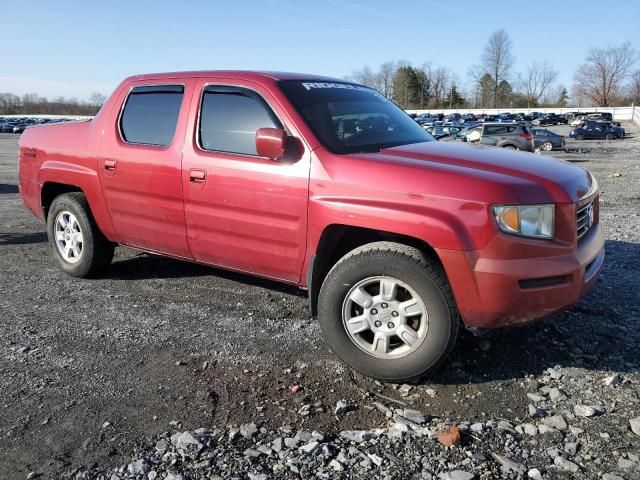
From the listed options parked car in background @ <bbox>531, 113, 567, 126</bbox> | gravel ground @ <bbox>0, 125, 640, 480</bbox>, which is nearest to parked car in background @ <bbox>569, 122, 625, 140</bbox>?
parked car in background @ <bbox>531, 113, 567, 126</bbox>

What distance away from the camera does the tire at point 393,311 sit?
124 inches

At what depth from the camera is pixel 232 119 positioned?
159 inches

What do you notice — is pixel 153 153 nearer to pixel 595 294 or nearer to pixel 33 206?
pixel 33 206

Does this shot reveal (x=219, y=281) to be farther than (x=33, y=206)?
No

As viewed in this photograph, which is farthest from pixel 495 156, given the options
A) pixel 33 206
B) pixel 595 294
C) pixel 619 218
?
pixel 619 218

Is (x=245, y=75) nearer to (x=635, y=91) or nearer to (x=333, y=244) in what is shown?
(x=333, y=244)

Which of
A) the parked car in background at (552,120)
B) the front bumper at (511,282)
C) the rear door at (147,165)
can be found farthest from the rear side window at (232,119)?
the parked car in background at (552,120)

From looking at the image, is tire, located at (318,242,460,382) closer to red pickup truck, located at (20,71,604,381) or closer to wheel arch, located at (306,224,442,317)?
red pickup truck, located at (20,71,604,381)

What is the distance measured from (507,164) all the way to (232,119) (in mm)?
1945

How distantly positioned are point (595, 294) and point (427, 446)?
2776mm

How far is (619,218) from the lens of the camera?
27.0ft

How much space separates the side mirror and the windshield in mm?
268

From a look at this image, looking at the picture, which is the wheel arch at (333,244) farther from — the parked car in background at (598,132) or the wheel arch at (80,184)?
the parked car in background at (598,132)

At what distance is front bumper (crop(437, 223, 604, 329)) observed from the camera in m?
2.98
